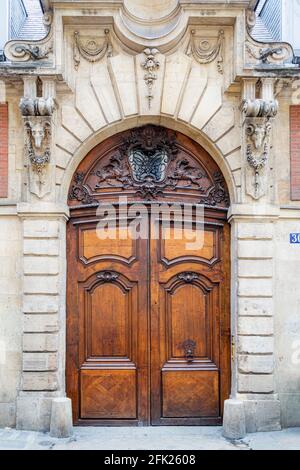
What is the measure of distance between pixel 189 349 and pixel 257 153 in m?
2.83

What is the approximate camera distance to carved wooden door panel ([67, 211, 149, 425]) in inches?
350

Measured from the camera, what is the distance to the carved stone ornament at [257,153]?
858 centimetres

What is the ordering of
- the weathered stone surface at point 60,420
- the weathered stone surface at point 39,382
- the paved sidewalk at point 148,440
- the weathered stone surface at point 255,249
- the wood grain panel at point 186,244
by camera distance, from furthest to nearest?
the wood grain panel at point 186,244
the weathered stone surface at point 255,249
the weathered stone surface at point 39,382
the weathered stone surface at point 60,420
the paved sidewalk at point 148,440

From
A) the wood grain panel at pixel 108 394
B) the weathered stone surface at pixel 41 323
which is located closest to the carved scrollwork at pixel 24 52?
the weathered stone surface at pixel 41 323

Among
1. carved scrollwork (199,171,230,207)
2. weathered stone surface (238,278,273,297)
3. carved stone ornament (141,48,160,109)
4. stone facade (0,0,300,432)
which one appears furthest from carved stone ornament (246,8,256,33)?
weathered stone surface (238,278,273,297)

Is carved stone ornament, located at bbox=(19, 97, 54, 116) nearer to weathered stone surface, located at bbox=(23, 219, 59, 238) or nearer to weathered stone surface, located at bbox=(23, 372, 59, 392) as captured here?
weathered stone surface, located at bbox=(23, 219, 59, 238)

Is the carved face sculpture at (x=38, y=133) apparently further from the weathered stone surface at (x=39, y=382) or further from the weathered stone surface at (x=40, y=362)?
the weathered stone surface at (x=39, y=382)

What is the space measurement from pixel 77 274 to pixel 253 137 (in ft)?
9.96

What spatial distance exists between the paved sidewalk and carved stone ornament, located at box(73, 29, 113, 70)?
16.1 feet

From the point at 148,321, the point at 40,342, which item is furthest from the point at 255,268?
the point at 40,342

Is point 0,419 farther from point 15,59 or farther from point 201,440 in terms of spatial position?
point 15,59

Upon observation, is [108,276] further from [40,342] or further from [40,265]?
[40,342]

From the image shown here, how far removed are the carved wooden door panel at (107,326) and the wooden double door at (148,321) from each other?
14 mm
